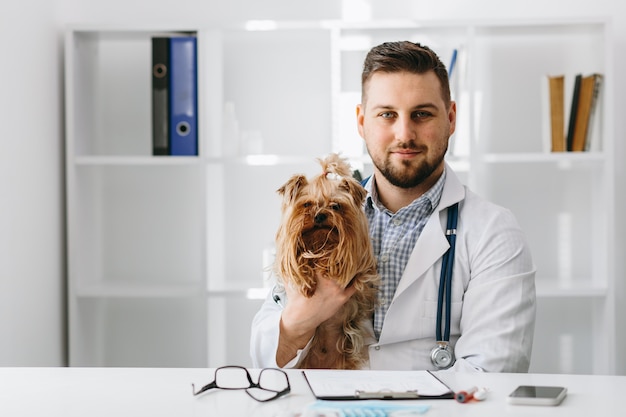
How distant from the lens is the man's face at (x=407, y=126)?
1.96 metres

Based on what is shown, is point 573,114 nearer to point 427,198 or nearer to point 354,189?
point 427,198

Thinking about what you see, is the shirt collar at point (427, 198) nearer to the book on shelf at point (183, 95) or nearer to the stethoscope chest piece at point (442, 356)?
the stethoscope chest piece at point (442, 356)

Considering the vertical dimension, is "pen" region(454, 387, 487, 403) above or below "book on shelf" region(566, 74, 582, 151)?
below

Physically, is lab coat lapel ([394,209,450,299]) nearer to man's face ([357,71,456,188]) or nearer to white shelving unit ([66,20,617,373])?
man's face ([357,71,456,188])

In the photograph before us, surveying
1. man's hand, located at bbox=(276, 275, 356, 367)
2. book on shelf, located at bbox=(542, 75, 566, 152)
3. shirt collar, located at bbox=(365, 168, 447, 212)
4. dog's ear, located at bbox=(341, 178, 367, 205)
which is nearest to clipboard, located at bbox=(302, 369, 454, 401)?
man's hand, located at bbox=(276, 275, 356, 367)

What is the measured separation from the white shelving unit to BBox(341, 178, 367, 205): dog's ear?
1.26 m

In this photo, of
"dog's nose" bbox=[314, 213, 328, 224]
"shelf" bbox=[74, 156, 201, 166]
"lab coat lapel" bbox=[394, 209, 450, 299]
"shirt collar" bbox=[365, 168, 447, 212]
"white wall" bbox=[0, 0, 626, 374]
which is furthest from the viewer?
"shelf" bbox=[74, 156, 201, 166]

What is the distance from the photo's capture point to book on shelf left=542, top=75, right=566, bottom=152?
308 cm

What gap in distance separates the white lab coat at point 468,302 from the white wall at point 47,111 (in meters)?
1.41

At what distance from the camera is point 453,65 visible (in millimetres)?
3129

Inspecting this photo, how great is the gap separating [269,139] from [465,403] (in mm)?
2307

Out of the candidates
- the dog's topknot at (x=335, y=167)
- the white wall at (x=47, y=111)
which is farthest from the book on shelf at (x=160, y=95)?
the dog's topknot at (x=335, y=167)

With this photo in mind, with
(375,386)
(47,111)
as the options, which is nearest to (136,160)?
(47,111)

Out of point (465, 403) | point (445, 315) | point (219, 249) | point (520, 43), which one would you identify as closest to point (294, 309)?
point (445, 315)
